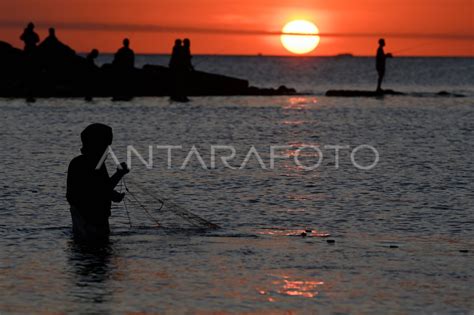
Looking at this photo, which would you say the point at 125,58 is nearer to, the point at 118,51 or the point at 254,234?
the point at 118,51

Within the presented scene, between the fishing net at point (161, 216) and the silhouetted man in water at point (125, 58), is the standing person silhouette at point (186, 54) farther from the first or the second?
the fishing net at point (161, 216)

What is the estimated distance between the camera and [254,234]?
1355 cm

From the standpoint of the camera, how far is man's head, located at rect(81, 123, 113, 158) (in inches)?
484

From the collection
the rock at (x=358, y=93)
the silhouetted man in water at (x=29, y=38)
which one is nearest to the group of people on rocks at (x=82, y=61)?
the silhouetted man in water at (x=29, y=38)

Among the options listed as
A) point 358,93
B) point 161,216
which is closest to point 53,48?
point 358,93

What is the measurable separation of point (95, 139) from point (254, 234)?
2.46 m

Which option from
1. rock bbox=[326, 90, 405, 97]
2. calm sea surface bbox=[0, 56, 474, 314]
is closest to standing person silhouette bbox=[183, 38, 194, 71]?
calm sea surface bbox=[0, 56, 474, 314]

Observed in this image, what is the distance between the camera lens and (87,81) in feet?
153

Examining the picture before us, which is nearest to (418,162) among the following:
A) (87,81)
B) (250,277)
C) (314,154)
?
(314,154)

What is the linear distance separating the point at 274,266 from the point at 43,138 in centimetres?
1696

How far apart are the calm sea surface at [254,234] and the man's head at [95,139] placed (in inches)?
43.1

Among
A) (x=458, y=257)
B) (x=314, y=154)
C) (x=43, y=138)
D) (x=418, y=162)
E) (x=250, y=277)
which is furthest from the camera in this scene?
(x=43, y=138)

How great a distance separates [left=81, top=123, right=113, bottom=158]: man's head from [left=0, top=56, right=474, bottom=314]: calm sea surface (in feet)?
3.59

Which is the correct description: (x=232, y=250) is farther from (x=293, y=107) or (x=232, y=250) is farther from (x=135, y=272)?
(x=293, y=107)
